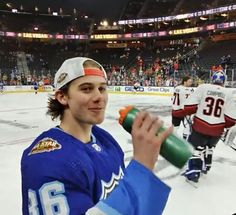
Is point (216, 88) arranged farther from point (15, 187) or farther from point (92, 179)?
point (92, 179)

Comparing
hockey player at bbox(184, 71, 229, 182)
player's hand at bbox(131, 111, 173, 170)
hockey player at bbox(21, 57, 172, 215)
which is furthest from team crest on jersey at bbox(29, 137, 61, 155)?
hockey player at bbox(184, 71, 229, 182)

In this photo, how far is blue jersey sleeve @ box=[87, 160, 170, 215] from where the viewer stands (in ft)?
3.25

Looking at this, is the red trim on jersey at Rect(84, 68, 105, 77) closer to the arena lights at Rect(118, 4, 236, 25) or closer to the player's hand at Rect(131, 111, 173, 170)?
the player's hand at Rect(131, 111, 173, 170)

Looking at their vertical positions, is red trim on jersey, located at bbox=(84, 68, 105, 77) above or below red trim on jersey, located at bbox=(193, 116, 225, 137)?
above

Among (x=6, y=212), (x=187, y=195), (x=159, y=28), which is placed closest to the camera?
(x=6, y=212)

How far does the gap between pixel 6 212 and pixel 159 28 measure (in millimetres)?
40776

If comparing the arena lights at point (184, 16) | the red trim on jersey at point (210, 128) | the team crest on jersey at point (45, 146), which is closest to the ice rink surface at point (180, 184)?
the red trim on jersey at point (210, 128)

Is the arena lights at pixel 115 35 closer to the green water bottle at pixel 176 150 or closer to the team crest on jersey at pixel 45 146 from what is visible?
the team crest on jersey at pixel 45 146

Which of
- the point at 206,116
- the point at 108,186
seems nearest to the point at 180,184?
the point at 206,116

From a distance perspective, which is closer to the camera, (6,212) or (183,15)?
(6,212)

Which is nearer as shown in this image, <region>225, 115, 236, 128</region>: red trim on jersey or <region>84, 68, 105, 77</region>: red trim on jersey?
<region>84, 68, 105, 77</region>: red trim on jersey

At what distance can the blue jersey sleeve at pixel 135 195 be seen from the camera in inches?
39.0

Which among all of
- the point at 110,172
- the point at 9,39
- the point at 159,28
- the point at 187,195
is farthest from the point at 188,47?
the point at 110,172

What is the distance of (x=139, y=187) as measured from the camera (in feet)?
3.29
